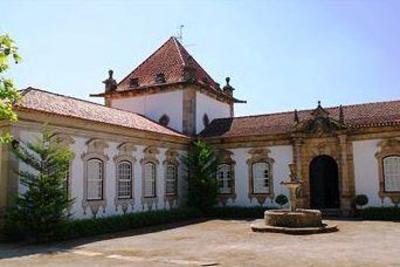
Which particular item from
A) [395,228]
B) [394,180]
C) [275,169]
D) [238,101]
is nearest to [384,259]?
[395,228]

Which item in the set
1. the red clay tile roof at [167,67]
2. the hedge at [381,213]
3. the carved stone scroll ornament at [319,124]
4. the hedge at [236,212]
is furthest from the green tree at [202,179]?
the hedge at [381,213]

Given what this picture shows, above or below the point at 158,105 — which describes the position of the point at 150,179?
below

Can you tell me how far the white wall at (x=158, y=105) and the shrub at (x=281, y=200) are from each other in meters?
6.25

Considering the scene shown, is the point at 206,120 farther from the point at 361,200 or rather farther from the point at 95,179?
the point at 95,179

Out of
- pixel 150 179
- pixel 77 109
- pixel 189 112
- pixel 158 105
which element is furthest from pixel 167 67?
pixel 77 109

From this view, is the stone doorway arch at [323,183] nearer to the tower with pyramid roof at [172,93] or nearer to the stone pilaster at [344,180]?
the stone pilaster at [344,180]

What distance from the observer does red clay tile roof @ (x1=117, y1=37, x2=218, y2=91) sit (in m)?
26.1

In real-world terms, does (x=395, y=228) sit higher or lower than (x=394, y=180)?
lower

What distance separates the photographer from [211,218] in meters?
21.8

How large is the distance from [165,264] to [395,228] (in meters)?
9.78

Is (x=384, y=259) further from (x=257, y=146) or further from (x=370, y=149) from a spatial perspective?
(x=257, y=146)

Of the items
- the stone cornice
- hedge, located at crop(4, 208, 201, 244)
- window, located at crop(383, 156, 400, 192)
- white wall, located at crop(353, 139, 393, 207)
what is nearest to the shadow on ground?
hedge, located at crop(4, 208, 201, 244)

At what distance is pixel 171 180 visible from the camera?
2275 cm

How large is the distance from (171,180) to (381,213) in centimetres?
950
